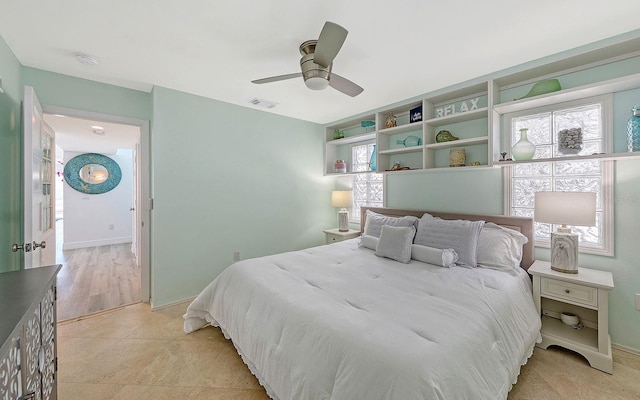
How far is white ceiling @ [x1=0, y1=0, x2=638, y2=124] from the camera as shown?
167 cm

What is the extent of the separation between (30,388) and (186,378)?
40.2 inches

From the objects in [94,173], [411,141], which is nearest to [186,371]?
[411,141]

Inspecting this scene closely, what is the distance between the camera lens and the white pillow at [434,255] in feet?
7.50

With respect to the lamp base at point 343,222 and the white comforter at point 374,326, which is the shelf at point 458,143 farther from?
the lamp base at point 343,222

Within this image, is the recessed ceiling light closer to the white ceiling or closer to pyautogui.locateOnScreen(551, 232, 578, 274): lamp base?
the white ceiling

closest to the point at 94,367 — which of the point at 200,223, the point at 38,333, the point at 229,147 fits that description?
the point at 38,333

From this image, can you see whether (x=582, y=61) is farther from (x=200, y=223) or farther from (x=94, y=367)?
(x=94, y=367)

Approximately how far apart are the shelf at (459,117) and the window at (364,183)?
1.11m

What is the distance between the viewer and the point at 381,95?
3.19 meters

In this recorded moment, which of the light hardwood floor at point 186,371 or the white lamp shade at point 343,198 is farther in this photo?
the white lamp shade at point 343,198

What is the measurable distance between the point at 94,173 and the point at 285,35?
22.5 feet

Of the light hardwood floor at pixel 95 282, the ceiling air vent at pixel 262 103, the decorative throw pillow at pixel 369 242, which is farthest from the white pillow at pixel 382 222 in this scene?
the light hardwood floor at pixel 95 282

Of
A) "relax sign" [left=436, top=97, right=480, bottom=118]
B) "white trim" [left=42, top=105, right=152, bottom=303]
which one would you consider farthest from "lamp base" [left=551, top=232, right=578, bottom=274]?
"white trim" [left=42, top=105, right=152, bottom=303]

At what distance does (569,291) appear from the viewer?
2.04 metres
